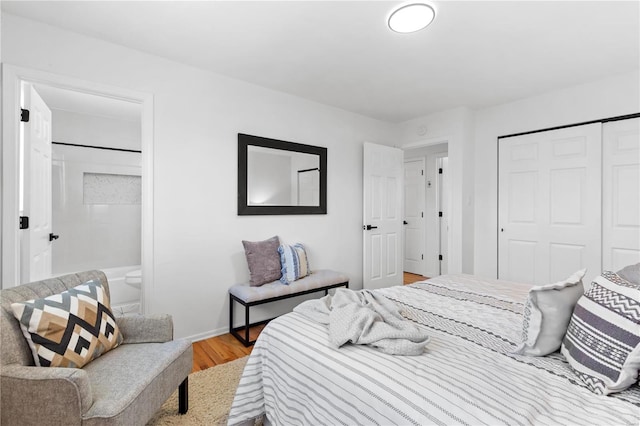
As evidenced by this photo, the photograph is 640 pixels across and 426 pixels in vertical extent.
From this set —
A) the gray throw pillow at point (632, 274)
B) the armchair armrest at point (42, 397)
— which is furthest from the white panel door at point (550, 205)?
the armchair armrest at point (42, 397)

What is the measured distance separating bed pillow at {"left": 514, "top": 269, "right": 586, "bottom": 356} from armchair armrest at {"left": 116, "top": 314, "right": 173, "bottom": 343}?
5.62ft

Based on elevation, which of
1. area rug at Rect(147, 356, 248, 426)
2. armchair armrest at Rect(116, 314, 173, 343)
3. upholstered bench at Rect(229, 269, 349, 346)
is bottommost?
area rug at Rect(147, 356, 248, 426)

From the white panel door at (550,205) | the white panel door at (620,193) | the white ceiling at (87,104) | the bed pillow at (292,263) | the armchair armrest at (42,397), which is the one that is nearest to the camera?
the armchair armrest at (42,397)

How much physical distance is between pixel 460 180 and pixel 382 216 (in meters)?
1.06

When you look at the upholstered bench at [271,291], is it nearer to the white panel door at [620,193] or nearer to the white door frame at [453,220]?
the white door frame at [453,220]

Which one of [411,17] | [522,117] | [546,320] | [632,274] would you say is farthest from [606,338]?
[522,117]

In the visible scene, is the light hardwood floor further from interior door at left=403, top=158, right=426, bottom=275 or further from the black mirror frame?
interior door at left=403, top=158, right=426, bottom=275

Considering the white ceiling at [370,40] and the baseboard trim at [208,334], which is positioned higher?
the white ceiling at [370,40]

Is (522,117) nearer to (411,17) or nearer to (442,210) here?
(442,210)

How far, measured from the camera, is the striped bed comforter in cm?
89

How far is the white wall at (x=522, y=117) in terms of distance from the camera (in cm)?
297

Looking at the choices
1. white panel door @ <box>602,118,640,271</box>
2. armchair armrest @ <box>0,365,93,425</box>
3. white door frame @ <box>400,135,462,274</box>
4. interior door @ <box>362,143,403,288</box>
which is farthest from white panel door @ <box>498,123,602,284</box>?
armchair armrest @ <box>0,365,93,425</box>

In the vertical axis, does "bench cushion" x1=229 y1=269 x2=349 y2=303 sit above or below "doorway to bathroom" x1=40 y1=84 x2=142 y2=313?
below

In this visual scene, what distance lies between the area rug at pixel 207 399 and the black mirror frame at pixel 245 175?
1.41 metres
